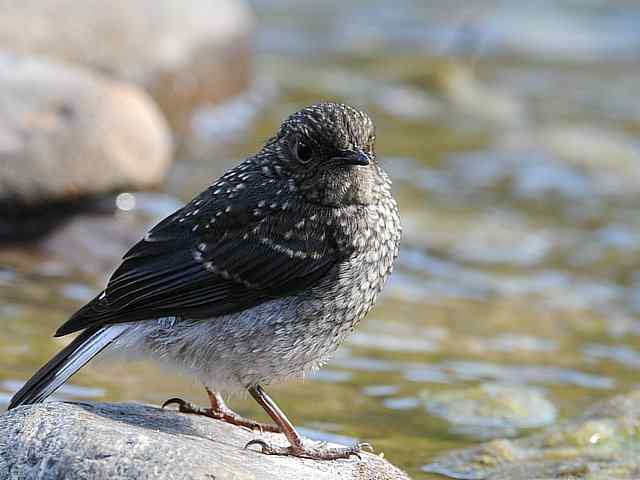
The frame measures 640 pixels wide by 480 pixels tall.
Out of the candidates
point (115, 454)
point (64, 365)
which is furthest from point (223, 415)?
point (115, 454)

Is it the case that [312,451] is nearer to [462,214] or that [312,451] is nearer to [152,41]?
[462,214]

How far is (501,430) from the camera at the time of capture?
265 inches

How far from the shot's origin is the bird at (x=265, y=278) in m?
5.26

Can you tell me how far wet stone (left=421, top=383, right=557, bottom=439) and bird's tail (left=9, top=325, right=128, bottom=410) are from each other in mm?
2208

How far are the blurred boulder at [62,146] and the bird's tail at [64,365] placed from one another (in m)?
3.80

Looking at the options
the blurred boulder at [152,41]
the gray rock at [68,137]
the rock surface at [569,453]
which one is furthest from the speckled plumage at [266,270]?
the blurred boulder at [152,41]

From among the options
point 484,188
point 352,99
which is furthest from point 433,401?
point 352,99

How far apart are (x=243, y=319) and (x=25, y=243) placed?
4058mm

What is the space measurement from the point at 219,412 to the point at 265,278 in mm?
750

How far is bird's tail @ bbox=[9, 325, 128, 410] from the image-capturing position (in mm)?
5191

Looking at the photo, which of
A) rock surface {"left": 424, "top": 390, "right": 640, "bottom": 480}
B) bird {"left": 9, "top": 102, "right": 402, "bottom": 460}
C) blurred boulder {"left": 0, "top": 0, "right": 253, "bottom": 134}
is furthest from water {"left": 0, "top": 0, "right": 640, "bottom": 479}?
bird {"left": 9, "top": 102, "right": 402, "bottom": 460}

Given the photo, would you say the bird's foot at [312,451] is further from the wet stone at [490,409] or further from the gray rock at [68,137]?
the gray rock at [68,137]

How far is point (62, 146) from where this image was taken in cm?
901

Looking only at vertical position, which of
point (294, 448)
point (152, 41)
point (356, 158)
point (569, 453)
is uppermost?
point (152, 41)
